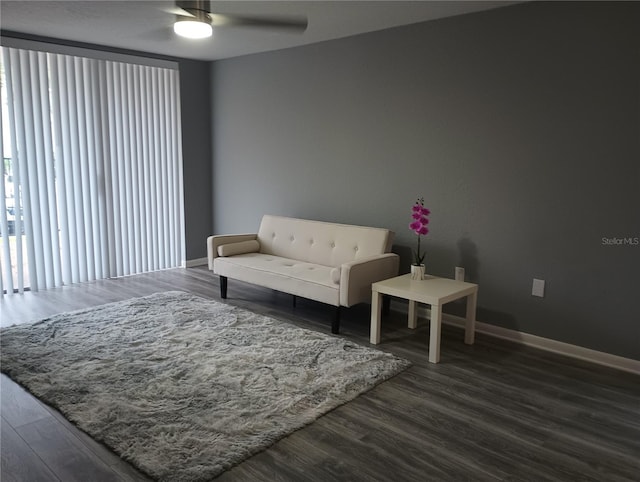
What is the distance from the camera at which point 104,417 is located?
2.54m

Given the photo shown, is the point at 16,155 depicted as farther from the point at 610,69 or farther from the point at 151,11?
the point at 610,69

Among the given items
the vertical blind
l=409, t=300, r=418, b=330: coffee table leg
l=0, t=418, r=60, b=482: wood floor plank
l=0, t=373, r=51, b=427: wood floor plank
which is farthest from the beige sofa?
l=0, t=418, r=60, b=482: wood floor plank

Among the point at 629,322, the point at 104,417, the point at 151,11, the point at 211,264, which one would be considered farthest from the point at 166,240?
the point at 629,322

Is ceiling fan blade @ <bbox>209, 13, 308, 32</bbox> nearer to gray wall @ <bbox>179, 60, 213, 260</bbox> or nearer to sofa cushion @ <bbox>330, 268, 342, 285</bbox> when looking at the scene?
sofa cushion @ <bbox>330, 268, 342, 285</bbox>

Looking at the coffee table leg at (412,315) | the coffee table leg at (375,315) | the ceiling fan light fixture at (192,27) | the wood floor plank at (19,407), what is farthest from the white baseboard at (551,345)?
the wood floor plank at (19,407)

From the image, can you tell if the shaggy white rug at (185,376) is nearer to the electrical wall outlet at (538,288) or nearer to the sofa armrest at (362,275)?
the sofa armrest at (362,275)

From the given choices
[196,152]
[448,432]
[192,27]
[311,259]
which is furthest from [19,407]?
[196,152]

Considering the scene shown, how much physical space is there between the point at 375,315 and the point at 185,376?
140 centimetres

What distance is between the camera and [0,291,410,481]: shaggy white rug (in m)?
2.35

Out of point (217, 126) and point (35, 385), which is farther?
point (217, 126)

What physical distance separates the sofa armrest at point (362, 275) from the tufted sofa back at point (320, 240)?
148 mm

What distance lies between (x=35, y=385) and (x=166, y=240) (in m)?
3.21

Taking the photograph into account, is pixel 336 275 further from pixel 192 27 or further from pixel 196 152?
pixel 196 152

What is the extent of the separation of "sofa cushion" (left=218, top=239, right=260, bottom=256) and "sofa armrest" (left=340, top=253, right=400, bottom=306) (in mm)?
1479
